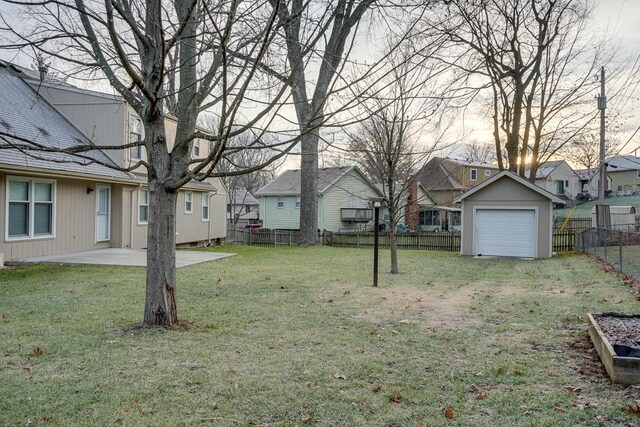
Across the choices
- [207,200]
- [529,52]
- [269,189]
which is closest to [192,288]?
[207,200]

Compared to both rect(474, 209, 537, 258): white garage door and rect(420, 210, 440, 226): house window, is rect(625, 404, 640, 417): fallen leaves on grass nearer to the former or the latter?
rect(474, 209, 537, 258): white garage door

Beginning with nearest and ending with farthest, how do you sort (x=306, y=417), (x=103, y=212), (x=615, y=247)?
(x=306, y=417) → (x=103, y=212) → (x=615, y=247)

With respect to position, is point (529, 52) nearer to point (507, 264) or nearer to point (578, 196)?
point (507, 264)

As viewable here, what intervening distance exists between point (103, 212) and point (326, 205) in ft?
64.6

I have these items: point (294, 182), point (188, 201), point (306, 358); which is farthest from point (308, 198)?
point (306, 358)

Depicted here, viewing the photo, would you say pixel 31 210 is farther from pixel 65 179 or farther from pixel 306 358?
pixel 306 358

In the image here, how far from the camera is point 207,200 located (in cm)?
2136

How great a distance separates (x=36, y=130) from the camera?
1300cm

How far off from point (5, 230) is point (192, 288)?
225 inches

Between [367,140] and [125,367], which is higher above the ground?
[367,140]

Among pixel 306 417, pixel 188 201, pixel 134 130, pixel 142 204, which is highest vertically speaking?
pixel 134 130

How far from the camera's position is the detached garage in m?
17.8

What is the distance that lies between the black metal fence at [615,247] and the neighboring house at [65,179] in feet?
38.0

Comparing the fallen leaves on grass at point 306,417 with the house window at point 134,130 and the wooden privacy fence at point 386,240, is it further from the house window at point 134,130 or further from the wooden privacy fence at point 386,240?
the wooden privacy fence at point 386,240
